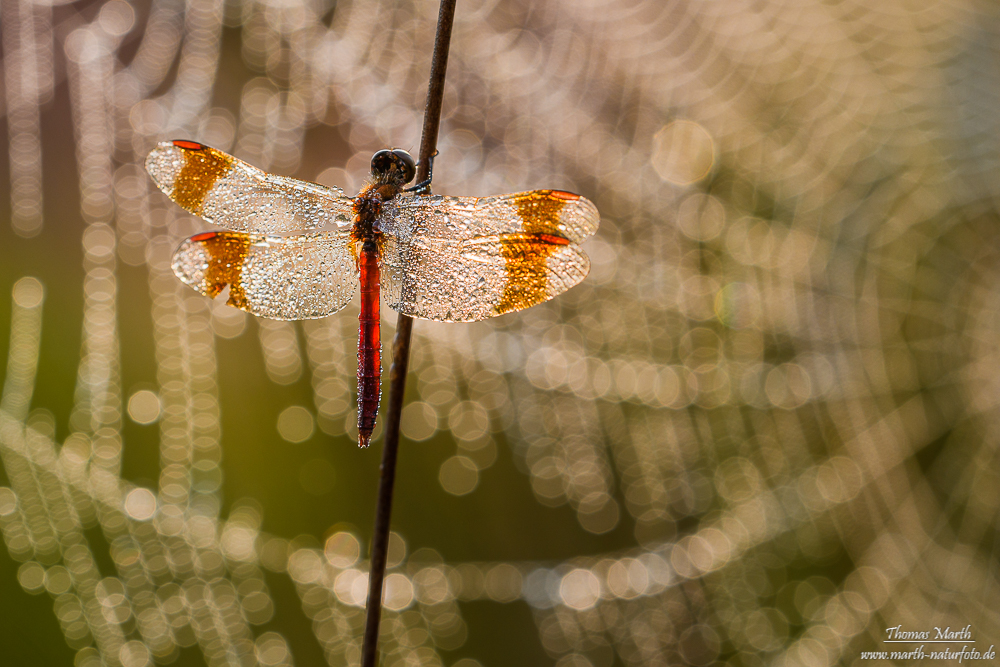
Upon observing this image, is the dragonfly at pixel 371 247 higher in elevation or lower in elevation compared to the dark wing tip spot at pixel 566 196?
lower

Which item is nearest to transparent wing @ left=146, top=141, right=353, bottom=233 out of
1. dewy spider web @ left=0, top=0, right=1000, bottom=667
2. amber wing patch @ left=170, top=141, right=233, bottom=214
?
amber wing patch @ left=170, top=141, right=233, bottom=214

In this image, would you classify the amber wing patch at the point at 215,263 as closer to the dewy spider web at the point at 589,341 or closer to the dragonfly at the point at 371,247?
the dragonfly at the point at 371,247

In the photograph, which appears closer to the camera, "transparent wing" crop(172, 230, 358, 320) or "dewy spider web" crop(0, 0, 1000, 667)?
"transparent wing" crop(172, 230, 358, 320)

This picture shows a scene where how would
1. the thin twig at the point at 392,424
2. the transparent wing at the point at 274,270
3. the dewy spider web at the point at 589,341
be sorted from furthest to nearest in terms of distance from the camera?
the dewy spider web at the point at 589,341, the transparent wing at the point at 274,270, the thin twig at the point at 392,424

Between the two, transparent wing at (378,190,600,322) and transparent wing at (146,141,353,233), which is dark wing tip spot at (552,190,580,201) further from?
transparent wing at (146,141,353,233)

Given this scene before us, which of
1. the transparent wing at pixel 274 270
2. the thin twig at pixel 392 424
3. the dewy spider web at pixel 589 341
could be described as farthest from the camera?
the dewy spider web at pixel 589 341

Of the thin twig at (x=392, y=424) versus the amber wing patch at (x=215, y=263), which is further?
the amber wing patch at (x=215, y=263)

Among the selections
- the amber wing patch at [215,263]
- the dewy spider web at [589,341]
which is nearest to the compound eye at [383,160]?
the amber wing patch at [215,263]

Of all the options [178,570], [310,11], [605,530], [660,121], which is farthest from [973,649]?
[310,11]
